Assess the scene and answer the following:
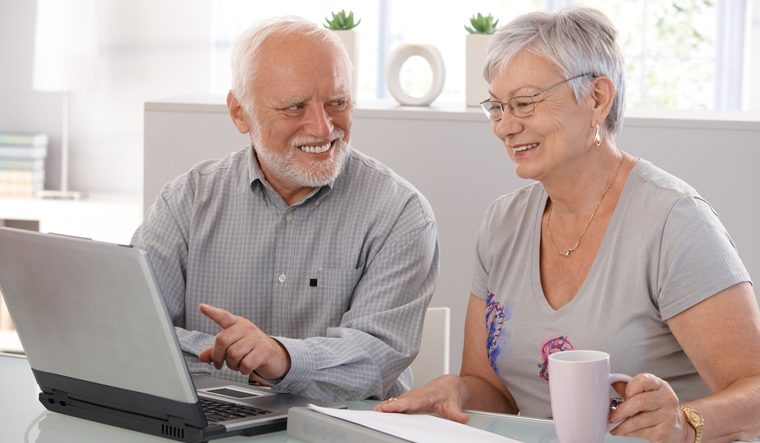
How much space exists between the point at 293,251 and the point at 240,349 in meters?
0.43

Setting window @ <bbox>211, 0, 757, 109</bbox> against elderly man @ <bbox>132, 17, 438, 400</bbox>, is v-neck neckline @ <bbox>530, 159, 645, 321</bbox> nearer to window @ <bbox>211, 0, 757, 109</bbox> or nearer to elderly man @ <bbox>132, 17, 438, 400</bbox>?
elderly man @ <bbox>132, 17, 438, 400</bbox>

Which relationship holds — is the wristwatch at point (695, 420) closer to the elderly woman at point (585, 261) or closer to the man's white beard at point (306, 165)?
the elderly woman at point (585, 261)

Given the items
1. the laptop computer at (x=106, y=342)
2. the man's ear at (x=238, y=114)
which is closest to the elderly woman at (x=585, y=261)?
the laptop computer at (x=106, y=342)

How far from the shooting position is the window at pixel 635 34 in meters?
4.51

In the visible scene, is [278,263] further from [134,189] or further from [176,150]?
[134,189]

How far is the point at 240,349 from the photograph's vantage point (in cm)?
114

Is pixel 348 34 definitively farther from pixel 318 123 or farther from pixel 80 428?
pixel 80 428

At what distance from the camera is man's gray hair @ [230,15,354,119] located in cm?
156

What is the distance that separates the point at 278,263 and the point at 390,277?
0.24 metres

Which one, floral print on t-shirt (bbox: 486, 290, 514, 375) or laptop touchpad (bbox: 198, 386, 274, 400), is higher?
floral print on t-shirt (bbox: 486, 290, 514, 375)

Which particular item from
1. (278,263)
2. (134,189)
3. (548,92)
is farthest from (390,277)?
(134,189)

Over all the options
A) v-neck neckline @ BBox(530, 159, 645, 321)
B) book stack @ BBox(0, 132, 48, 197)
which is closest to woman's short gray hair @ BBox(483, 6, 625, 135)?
v-neck neckline @ BBox(530, 159, 645, 321)

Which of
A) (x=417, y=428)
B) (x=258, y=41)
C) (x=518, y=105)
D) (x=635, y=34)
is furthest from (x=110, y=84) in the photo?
(x=417, y=428)

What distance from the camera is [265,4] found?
4.57 meters
